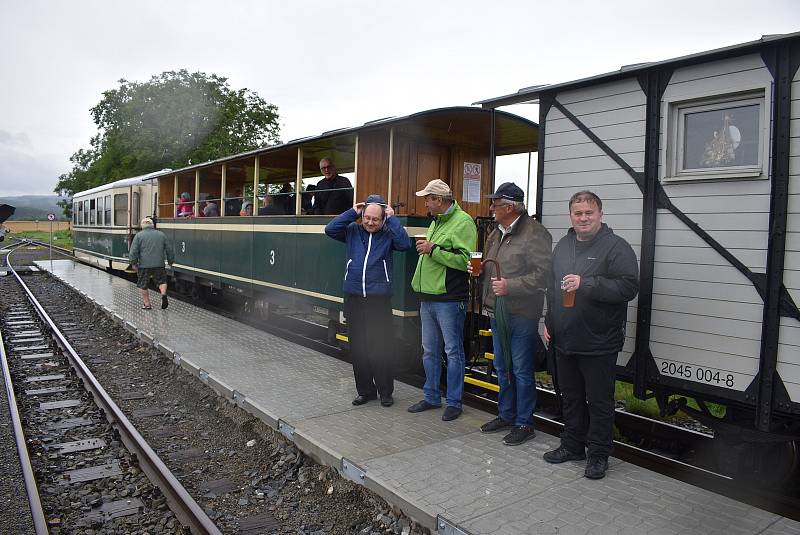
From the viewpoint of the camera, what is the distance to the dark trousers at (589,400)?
4.16 metres

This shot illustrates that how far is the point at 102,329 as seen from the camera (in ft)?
36.3

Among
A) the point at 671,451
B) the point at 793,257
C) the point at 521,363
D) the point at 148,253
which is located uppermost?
the point at 793,257

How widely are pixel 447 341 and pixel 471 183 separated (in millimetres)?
3129

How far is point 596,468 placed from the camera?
13.8ft

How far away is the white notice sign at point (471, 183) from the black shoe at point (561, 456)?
13.2 feet

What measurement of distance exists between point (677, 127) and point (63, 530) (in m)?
4.91

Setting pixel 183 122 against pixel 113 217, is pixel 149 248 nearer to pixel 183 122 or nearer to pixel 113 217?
pixel 113 217

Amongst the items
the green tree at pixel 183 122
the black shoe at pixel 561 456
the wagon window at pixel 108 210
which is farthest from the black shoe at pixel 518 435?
Result: the green tree at pixel 183 122

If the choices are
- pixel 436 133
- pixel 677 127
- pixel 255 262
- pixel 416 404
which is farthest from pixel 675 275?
pixel 255 262

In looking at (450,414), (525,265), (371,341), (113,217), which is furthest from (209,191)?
(525,265)

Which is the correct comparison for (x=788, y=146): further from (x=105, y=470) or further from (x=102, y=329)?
(x=102, y=329)

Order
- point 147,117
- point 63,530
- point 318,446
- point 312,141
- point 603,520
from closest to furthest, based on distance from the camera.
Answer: point 603,520, point 63,530, point 318,446, point 312,141, point 147,117

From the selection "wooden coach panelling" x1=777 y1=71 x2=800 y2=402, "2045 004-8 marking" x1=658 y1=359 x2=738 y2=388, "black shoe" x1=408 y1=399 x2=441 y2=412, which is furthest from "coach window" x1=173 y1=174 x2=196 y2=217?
"wooden coach panelling" x1=777 y1=71 x2=800 y2=402

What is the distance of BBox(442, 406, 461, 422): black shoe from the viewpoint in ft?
17.9
